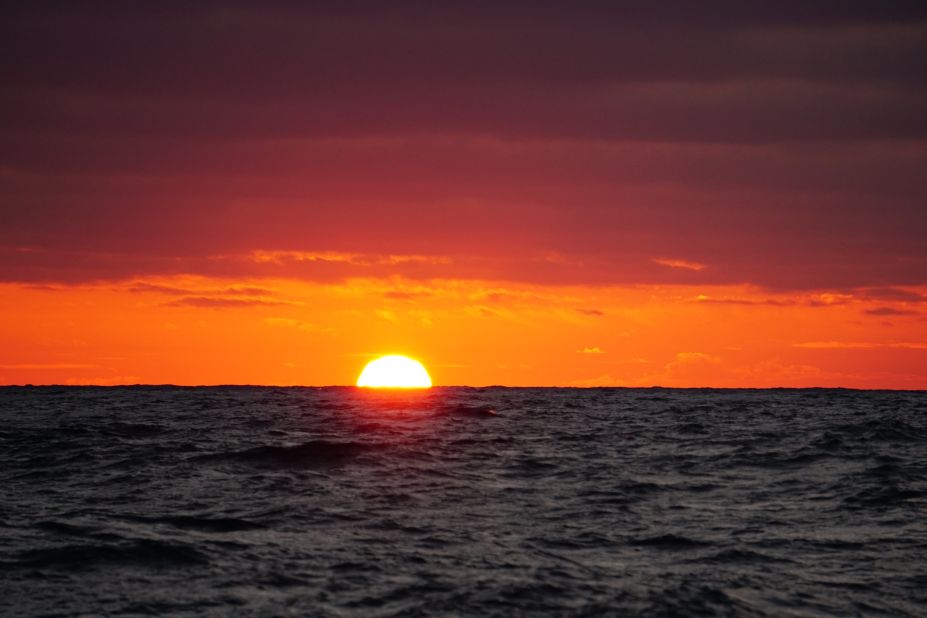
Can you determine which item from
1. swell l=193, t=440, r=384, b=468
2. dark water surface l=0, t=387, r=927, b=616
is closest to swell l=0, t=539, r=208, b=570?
dark water surface l=0, t=387, r=927, b=616

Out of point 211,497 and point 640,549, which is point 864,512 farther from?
point 211,497

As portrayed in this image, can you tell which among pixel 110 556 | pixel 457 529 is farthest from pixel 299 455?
pixel 110 556

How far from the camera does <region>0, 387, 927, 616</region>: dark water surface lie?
1645 centimetres

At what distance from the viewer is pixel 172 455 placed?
38000mm

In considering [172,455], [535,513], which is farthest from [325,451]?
[535,513]

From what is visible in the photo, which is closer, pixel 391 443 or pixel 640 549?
pixel 640 549

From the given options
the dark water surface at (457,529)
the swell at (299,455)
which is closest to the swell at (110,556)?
the dark water surface at (457,529)

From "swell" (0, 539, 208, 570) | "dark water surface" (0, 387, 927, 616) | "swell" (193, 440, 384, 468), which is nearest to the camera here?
"dark water surface" (0, 387, 927, 616)

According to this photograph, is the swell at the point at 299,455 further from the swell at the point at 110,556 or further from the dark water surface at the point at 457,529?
the swell at the point at 110,556

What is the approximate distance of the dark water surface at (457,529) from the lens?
16453mm

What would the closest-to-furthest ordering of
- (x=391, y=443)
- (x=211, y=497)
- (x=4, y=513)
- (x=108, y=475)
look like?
(x=4, y=513)
(x=211, y=497)
(x=108, y=475)
(x=391, y=443)

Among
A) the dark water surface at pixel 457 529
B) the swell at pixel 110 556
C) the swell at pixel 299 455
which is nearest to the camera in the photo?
the dark water surface at pixel 457 529

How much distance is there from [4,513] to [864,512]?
21.0 meters

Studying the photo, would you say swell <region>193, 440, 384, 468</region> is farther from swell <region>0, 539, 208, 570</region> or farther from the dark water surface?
swell <region>0, 539, 208, 570</region>
